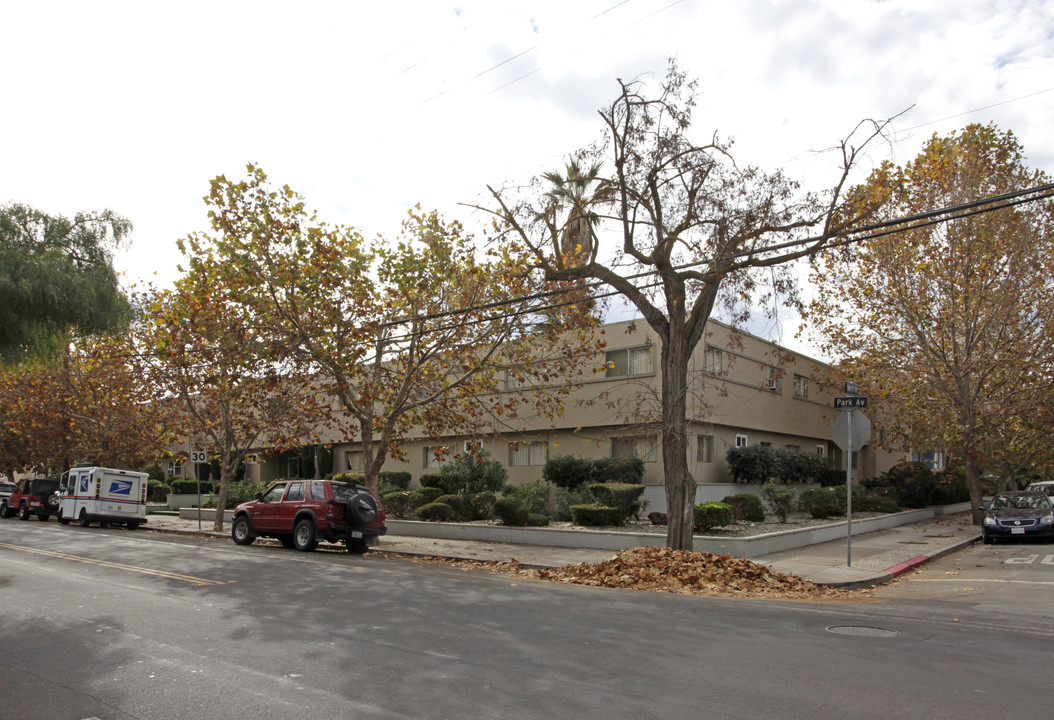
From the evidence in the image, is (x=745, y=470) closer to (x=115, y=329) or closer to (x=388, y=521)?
(x=388, y=521)

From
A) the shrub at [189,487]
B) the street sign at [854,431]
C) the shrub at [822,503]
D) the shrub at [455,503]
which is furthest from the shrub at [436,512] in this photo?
the shrub at [189,487]

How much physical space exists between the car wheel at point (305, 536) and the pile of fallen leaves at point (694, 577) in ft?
23.2

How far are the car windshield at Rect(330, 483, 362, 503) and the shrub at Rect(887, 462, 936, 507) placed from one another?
76.5 ft

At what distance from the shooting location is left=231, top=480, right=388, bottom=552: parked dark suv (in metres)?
18.7

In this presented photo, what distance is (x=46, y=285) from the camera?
11.8 meters

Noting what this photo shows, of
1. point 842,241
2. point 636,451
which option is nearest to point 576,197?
point 842,241

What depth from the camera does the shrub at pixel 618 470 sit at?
80.5ft

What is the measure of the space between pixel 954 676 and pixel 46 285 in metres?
12.9

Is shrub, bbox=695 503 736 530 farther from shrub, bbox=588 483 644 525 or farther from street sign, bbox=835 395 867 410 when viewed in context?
street sign, bbox=835 395 867 410

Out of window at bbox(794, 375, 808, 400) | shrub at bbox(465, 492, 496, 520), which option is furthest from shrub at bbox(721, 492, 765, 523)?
window at bbox(794, 375, 808, 400)

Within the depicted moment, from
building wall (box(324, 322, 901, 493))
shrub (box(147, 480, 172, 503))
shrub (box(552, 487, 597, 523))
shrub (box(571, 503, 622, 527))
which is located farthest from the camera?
shrub (box(147, 480, 172, 503))

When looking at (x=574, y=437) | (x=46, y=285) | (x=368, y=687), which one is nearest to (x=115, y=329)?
(x=46, y=285)

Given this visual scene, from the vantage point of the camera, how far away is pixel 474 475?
27562 millimetres

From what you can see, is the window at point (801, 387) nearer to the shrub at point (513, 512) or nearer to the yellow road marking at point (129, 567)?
the shrub at point (513, 512)
